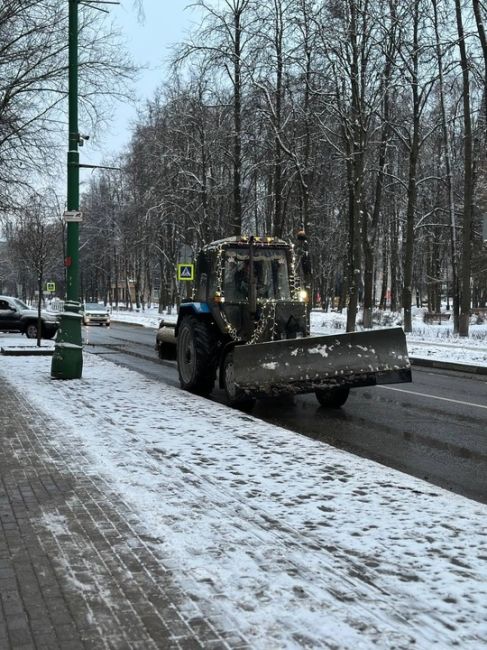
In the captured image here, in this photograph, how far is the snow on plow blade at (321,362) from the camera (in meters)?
9.55

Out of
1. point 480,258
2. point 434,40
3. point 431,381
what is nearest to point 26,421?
point 431,381

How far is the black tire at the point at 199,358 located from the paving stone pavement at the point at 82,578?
17.5 ft

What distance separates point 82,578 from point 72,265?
31.1 ft

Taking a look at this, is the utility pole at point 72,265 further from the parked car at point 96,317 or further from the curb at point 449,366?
the parked car at point 96,317

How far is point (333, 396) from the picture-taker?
35.1ft

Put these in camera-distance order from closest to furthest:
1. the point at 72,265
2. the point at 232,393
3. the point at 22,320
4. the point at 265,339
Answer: the point at 232,393, the point at 265,339, the point at 72,265, the point at 22,320

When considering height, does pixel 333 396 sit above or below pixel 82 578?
above

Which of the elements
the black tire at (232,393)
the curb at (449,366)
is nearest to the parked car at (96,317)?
the curb at (449,366)

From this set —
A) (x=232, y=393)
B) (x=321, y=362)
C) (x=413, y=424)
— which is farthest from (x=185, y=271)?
(x=413, y=424)

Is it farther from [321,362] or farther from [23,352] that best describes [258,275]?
[23,352]

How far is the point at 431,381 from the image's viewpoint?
1448 centimetres

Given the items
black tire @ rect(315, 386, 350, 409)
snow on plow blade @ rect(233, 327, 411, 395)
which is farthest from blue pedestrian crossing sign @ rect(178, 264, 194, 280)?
snow on plow blade @ rect(233, 327, 411, 395)

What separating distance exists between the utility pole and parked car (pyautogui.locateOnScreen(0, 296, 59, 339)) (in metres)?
14.5

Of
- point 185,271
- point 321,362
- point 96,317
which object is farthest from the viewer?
point 96,317
